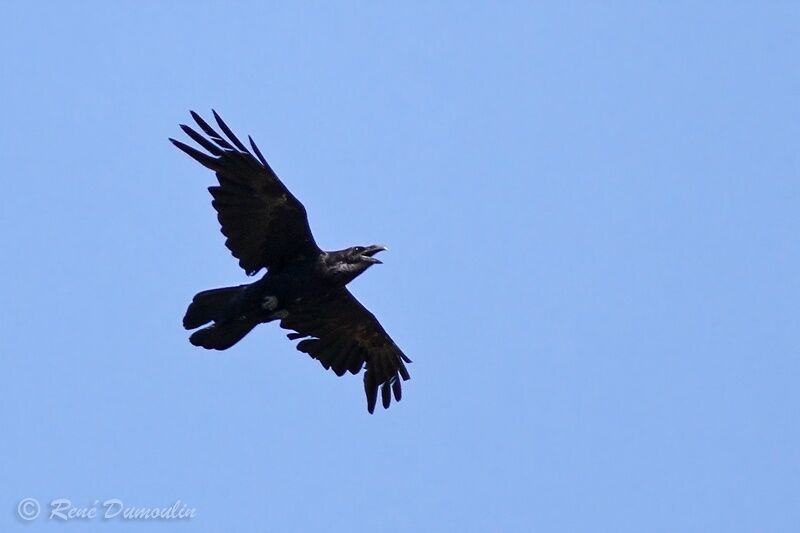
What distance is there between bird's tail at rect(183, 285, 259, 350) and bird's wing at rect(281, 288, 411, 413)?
53.4 inches

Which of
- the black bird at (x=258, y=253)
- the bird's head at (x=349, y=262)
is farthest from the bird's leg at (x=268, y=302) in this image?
the bird's head at (x=349, y=262)

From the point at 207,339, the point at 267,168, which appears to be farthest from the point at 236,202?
the point at 207,339

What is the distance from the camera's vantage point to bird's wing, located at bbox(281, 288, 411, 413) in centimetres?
2122

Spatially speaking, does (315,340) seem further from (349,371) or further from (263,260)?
(263,260)

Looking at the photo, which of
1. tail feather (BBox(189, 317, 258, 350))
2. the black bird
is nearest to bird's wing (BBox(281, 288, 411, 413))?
the black bird

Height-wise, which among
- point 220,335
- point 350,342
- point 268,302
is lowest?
point 220,335

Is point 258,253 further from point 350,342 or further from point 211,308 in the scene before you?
point 350,342

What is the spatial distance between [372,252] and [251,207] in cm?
176

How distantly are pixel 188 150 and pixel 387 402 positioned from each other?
525cm

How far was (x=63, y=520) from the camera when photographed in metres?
19.2

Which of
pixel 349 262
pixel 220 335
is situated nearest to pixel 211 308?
pixel 220 335

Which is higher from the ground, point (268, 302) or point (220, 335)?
point (268, 302)

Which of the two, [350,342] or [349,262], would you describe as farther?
[350,342]

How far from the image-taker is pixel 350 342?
21750 millimetres
